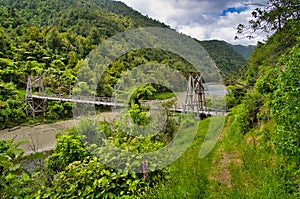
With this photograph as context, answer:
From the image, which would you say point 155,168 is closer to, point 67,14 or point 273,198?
point 273,198

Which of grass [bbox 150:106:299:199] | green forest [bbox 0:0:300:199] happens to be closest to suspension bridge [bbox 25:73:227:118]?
green forest [bbox 0:0:300:199]

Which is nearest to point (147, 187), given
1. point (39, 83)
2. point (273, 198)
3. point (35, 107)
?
point (273, 198)

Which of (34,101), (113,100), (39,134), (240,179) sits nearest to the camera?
(240,179)

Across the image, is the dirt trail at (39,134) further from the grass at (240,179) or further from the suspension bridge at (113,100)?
the grass at (240,179)

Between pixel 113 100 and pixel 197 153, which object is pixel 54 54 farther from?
pixel 197 153

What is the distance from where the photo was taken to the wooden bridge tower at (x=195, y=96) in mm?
8719

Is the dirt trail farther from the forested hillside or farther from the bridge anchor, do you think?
the bridge anchor

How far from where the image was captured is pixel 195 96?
32.2 feet

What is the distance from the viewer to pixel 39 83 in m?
20.6

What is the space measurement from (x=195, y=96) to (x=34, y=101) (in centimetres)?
1443

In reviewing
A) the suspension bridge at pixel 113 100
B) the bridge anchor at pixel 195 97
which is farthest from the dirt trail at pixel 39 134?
the bridge anchor at pixel 195 97

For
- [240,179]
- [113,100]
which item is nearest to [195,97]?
[113,100]

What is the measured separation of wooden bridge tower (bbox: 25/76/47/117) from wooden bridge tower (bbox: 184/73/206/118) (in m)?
12.6

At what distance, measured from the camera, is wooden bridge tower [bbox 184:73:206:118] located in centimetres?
872
